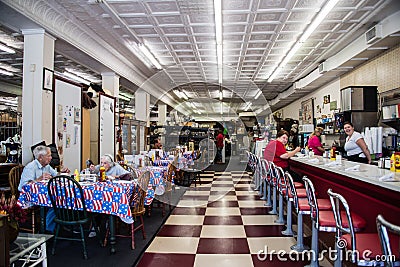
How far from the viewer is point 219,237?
4.45 m

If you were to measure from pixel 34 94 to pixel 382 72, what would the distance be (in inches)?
278

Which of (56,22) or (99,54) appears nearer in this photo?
(56,22)

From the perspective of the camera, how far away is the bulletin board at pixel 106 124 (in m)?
7.83

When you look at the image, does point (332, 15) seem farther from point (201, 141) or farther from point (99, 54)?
point (201, 141)

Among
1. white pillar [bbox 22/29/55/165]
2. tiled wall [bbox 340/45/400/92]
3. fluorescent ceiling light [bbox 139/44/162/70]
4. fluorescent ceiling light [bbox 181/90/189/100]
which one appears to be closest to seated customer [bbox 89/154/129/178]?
white pillar [bbox 22/29/55/165]

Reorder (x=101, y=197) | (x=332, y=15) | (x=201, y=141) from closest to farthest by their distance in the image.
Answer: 1. (x=101, y=197)
2. (x=332, y=15)
3. (x=201, y=141)

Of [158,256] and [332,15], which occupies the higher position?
[332,15]

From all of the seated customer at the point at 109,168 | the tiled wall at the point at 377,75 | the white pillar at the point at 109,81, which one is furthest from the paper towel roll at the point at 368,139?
the white pillar at the point at 109,81

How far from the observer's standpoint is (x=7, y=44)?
7.50 meters

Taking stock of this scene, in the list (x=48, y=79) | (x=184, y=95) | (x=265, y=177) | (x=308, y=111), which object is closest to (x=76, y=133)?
(x=48, y=79)

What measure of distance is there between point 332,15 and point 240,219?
4.05 meters

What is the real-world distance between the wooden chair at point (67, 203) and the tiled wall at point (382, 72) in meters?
6.24

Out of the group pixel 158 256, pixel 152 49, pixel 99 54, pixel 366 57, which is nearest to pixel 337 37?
pixel 366 57

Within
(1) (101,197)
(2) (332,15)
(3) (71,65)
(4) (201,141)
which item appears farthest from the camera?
(4) (201,141)
